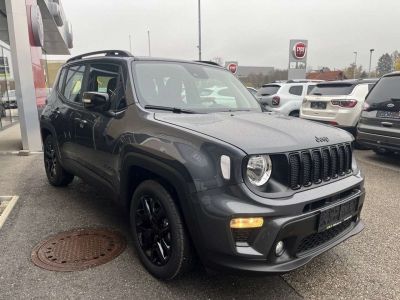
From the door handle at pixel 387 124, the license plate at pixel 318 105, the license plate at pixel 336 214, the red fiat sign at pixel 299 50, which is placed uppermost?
the red fiat sign at pixel 299 50

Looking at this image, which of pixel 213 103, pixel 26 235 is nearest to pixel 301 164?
pixel 213 103

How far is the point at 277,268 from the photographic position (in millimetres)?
2510

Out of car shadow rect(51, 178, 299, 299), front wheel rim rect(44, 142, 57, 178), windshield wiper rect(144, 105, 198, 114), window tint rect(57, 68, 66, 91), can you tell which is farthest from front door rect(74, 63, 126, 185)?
front wheel rim rect(44, 142, 57, 178)

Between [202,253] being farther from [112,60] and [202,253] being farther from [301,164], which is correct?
[112,60]

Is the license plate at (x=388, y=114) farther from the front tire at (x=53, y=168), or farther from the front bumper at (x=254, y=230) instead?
the front tire at (x=53, y=168)

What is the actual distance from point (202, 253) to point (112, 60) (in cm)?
226

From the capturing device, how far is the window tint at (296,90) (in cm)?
1200

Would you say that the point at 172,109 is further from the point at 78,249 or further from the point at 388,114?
the point at 388,114

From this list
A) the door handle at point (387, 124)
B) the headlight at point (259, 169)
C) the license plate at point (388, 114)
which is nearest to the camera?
the headlight at point (259, 169)

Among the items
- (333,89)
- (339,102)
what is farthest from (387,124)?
(333,89)

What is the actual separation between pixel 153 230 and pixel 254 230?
983 millimetres

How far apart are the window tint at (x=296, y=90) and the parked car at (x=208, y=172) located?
27.1ft

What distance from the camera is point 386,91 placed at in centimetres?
689

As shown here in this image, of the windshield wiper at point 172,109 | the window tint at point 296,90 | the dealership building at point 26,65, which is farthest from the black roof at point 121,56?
the window tint at point 296,90
